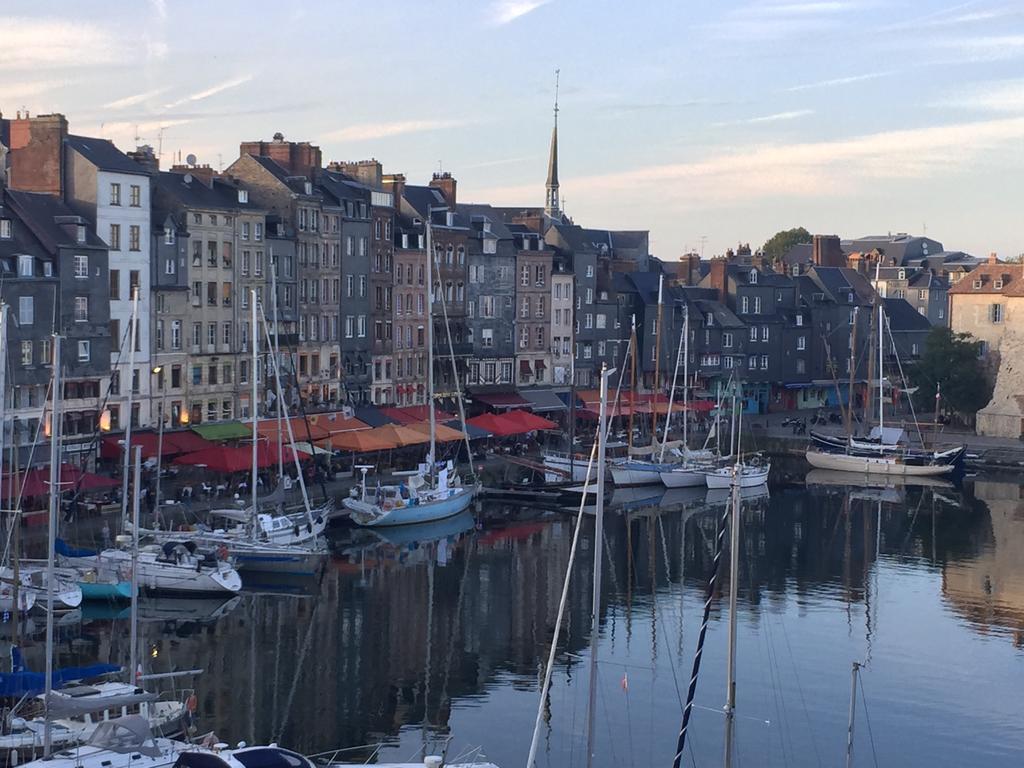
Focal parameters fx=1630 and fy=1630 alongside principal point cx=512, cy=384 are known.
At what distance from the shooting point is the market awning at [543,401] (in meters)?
92.7

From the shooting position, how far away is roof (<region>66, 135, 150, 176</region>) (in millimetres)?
67625

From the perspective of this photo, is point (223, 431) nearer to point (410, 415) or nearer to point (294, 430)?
point (294, 430)

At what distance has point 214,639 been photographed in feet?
153

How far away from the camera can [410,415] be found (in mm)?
81312

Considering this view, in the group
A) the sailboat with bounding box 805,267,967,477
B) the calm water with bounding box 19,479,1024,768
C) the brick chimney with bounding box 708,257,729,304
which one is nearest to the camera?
the calm water with bounding box 19,479,1024,768

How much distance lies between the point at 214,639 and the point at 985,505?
4367cm

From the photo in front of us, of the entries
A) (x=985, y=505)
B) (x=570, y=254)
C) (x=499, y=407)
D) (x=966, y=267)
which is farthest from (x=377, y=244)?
(x=966, y=267)

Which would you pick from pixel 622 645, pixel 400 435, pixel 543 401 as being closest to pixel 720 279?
pixel 543 401

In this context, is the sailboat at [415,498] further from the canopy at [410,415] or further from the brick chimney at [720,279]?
the brick chimney at [720,279]

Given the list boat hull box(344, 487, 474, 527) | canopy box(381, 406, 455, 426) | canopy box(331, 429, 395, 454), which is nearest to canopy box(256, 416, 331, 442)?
canopy box(331, 429, 395, 454)

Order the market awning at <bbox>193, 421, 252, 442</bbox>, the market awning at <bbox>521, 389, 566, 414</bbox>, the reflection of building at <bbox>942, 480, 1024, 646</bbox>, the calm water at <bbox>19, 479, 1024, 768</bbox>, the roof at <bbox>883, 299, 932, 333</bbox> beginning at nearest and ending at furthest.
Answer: the calm water at <bbox>19, 479, 1024, 768</bbox>, the reflection of building at <bbox>942, 480, 1024, 646</bbox>, the market awning at <bbox>193, 421, 252, 442</bbox>, the market awning at <bbox>521, 389, 566, 414</bbox>, the roof at <bbox>883, 299, 932, 333</bbox>

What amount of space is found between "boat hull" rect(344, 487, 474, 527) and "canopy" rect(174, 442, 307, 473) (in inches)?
160

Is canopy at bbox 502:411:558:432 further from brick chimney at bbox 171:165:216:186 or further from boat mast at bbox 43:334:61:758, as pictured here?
boat mast at bbox 43:334:61:758

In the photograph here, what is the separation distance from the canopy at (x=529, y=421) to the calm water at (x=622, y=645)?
49.0 ft
